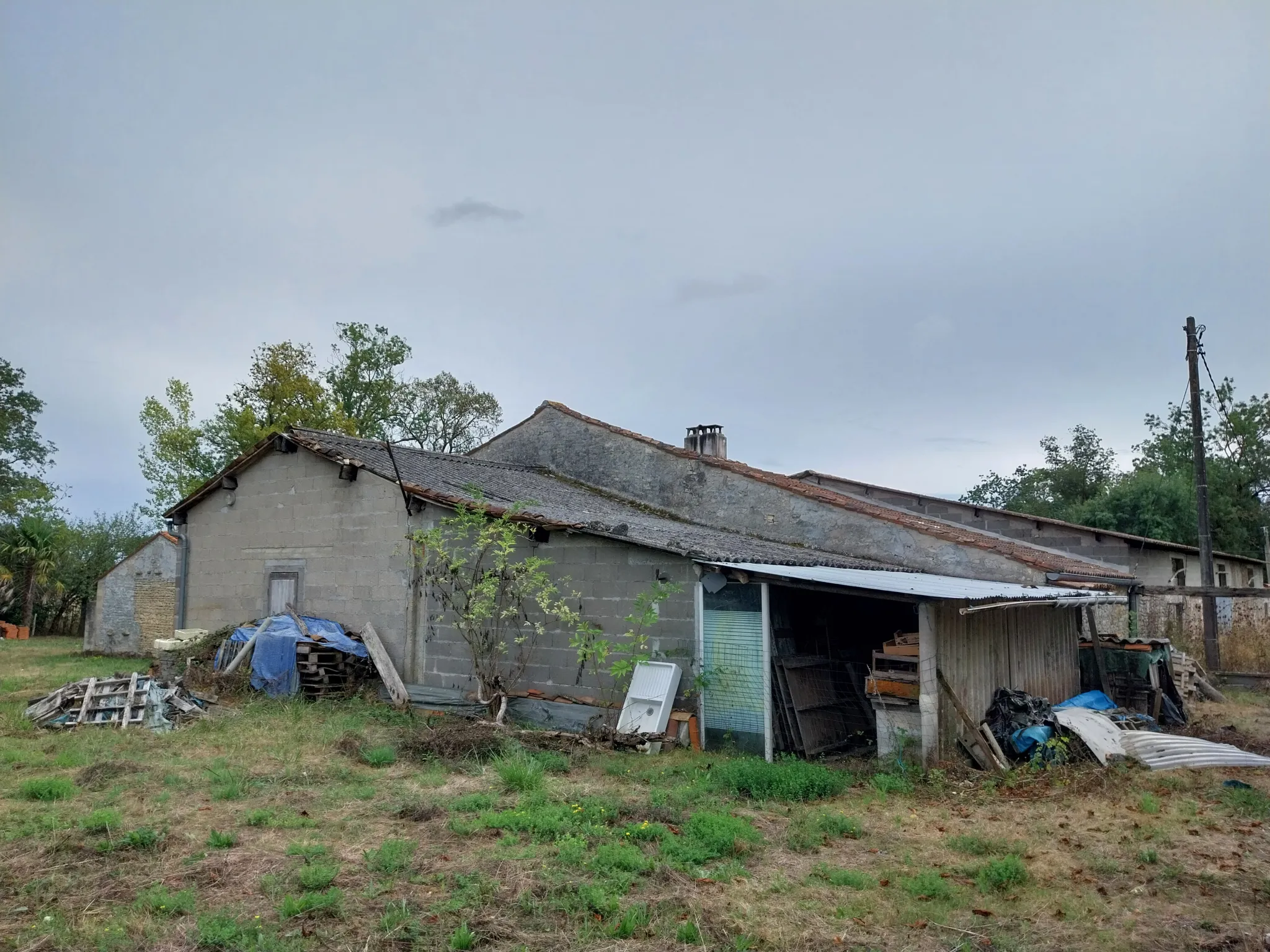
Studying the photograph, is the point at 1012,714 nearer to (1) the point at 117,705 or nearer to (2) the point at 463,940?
(2) the point at 463,940

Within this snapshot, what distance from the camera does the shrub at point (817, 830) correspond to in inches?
268

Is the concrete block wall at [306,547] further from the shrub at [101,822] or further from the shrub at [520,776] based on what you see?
the shrub at [101,822]

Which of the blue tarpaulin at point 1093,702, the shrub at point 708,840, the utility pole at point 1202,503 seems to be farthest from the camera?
the utility pole at point 1202,503

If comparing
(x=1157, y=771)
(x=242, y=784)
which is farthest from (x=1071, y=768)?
(x=242, y=784)

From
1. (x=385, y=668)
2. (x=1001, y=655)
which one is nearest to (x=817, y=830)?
(x=1001, y=655)

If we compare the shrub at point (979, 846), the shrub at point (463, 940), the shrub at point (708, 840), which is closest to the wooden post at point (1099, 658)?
the shrub at point (979, 846)

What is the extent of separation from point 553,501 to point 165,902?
10.6m

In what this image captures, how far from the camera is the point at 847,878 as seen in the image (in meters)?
6.00

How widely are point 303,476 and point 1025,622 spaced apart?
11.9 meters

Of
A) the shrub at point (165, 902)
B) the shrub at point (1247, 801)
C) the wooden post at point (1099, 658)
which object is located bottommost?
the shrub at point (1247, 801)

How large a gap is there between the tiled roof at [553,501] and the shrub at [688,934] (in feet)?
18.2

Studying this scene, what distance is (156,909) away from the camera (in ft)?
17.2

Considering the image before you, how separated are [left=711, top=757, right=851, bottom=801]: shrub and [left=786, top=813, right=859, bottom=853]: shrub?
22.5 inches

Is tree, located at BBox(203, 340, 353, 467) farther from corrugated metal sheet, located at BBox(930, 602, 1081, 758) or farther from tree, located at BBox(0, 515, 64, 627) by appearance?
corrugated metal sheet, located at BBox(930, 602, 1081, 758)
